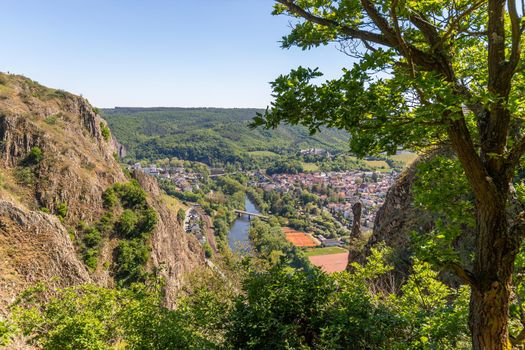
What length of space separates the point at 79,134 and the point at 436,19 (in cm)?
4602

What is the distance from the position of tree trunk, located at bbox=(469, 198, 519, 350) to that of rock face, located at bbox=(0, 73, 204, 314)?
11593 millimetres

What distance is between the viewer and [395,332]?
224 inches

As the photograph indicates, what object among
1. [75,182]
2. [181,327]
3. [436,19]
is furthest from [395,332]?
[75,182]

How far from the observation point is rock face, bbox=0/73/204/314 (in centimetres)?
2008

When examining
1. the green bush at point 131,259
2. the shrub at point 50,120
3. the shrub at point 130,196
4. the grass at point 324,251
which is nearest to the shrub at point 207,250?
the grass at point 324,251

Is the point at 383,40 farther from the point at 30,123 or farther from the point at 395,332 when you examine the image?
the point at 30,123

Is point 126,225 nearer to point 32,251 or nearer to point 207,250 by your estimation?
point 32,251

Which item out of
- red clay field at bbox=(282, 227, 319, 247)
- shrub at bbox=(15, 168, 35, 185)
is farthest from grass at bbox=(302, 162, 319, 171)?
shrub at bbox=(15, 168, 35, 185)

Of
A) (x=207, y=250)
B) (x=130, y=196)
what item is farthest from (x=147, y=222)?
(x=207, y=250)

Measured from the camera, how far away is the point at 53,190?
1232 inches

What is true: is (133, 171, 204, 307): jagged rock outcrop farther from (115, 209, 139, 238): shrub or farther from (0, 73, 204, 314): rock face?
(115, 209, 139, 238): shrub

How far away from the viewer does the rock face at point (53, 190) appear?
65.9 ft

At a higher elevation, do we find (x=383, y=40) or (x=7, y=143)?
(x=383, y=40)

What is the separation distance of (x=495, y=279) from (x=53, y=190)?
116 feet
